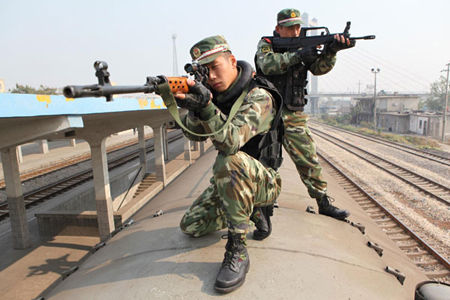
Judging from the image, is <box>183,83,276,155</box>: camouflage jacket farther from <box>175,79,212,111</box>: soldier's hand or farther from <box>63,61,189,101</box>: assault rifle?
<box>63,61,189,101</box>: assault rifle

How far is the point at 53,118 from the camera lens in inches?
258

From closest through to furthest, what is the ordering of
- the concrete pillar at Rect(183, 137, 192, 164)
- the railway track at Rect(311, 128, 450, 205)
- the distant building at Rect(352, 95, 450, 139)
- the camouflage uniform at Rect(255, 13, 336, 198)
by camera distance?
the camouflage uniform at Rect(255, 13, 336, 198)
the railway track at Rect(311, 128, 450, 205)
the concrete pillar at Rect(183, 137, 192, 164)
the distant building at Rect(352, 95, 450, 139)

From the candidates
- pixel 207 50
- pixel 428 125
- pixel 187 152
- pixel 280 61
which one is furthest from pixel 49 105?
pixel 428 125

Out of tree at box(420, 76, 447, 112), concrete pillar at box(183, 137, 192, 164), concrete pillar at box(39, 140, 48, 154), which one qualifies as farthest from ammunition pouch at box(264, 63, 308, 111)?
tree at box(420, 76, 447, 112)

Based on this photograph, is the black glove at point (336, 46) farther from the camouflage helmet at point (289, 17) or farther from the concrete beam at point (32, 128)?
the concrete beam at point (32, 128)

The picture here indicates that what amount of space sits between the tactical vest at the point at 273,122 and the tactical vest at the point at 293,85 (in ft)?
2.76

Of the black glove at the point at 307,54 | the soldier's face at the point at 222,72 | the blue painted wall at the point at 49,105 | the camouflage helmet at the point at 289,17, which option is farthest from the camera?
the blue painted wall at the point at 49,105

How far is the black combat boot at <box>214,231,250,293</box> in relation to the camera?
7.62 feet

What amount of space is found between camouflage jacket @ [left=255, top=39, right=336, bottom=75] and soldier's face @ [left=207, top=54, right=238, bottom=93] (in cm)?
125

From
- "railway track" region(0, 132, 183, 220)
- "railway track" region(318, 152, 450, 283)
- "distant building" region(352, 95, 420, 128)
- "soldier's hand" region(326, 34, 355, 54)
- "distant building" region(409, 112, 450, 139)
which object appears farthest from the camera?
"distant building" region(352, 95, 420, 128)

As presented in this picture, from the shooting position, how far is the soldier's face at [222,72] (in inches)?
106

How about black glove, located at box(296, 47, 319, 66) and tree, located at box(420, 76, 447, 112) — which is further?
tree, located at box(420, 76, 447, 112)

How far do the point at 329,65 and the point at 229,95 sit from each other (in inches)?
74.5

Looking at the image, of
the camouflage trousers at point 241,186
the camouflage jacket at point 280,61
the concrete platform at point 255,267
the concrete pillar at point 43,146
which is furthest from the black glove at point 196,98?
the concrete pillar at point 43,146
